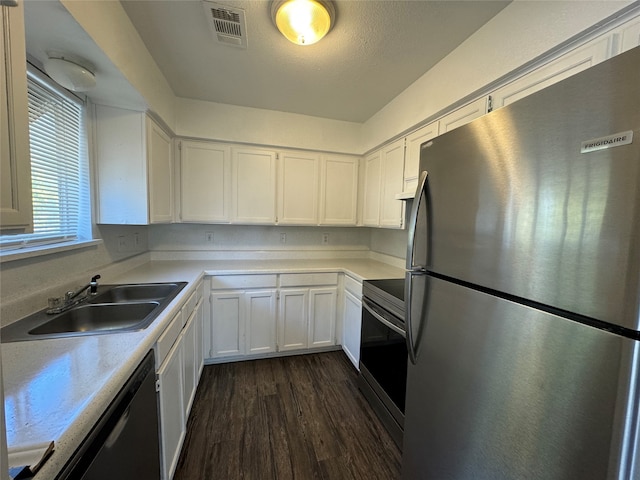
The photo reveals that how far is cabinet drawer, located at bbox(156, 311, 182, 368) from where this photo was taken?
1.12m

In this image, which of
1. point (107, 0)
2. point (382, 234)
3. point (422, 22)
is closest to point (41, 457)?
point (107, 0)

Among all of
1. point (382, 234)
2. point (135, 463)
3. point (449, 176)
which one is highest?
point (449, 176)

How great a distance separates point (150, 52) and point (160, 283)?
157cm

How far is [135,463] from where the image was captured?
0.90 metres

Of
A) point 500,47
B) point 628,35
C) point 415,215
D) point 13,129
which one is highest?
point 500,47

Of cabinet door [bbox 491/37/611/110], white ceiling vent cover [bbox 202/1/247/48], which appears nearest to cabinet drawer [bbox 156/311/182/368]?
white ceiling vent cover [bbox 202/1/247/48]

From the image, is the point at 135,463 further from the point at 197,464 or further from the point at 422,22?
the point at 422,22

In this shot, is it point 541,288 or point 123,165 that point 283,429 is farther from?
point 123,165

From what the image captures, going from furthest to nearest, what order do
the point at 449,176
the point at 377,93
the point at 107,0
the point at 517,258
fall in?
the point at 377,93 < the point at 107,0 < the point at 449,176 < the point at 517,258

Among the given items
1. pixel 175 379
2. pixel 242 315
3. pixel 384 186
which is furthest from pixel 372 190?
pixel 175 379

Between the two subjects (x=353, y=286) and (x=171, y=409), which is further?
(x=353, y=286)

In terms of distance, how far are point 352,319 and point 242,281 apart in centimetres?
107

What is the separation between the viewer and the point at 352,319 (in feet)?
7.82

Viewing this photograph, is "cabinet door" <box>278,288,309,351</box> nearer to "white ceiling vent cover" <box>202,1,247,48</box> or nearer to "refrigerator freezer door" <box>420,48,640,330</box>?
"refrigerator freezer door" <box>420,48,640,330</box>
